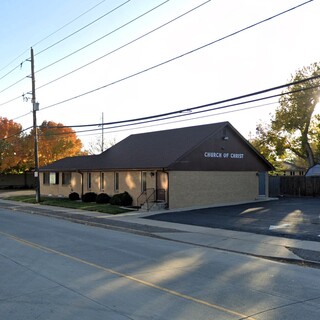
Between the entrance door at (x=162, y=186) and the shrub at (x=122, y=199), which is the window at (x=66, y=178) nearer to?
the shrub at (x=122, y=199)

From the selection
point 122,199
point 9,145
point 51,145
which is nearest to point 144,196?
point 122,199

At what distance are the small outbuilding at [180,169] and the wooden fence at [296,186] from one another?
4.23 m

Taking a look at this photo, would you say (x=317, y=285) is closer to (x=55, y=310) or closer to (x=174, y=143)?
(x=55, y=310)

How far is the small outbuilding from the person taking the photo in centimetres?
2669

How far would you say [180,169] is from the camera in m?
26.5

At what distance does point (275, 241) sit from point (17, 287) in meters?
9.28

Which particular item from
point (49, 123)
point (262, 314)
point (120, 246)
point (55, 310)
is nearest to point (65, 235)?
point (120, 246)

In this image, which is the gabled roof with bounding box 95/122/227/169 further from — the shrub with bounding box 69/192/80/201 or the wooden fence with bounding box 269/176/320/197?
the wooden fence with bounding box 269/176/320/197

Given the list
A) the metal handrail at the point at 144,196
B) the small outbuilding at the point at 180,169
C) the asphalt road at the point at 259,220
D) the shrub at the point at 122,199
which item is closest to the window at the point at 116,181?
the small outbuilding at the point at 180,169

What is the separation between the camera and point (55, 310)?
6078mm

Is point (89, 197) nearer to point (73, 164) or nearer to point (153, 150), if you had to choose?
point (153, 150)

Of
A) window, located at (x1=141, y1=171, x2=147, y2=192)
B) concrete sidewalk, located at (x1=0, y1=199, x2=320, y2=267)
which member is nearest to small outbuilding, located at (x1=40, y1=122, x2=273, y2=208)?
window, located at (x1=141, y1=171, x2=147, y2=192)

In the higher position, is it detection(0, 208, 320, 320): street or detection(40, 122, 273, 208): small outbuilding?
detection(40, 122, 273, 208): small outbuilding

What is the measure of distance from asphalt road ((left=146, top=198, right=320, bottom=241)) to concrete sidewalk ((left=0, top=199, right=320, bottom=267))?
94 centimetres
